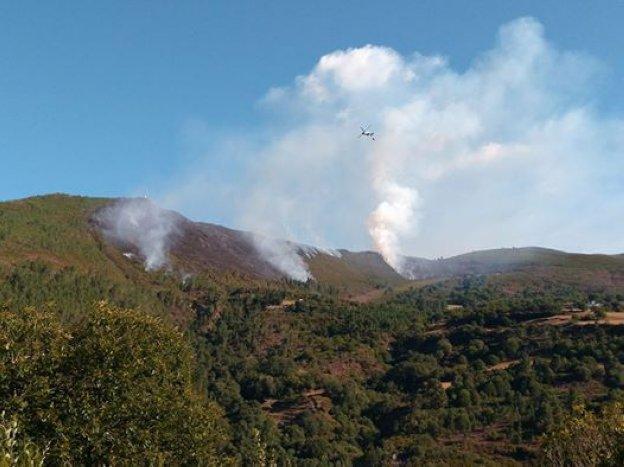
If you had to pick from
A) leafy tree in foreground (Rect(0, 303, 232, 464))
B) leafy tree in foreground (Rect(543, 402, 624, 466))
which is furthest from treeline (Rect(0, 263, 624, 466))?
leafy tree in foreground (Rect(543, 402, 624, 466))

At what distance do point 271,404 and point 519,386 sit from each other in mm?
64706

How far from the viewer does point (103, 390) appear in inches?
1304

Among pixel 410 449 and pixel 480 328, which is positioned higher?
pixel 480 328

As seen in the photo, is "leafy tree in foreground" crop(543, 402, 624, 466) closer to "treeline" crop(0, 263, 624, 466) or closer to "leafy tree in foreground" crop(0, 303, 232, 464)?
"treeline" crop(0, 263, 624, 466)

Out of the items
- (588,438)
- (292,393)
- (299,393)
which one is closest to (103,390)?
(588,438)

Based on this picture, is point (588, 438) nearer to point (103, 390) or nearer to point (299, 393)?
point (103, 390)

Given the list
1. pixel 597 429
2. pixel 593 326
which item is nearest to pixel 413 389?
pixel 593 326

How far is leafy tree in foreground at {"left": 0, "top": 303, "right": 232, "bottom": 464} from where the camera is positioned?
3089 centimetres

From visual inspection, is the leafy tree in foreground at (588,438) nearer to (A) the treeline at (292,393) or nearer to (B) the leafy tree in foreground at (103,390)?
(A) the treeline at (292,393)

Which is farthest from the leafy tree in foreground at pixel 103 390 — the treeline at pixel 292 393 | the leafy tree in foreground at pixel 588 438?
the leafy tree in foreground at pixel 588 438

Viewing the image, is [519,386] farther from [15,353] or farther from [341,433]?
[15,353]

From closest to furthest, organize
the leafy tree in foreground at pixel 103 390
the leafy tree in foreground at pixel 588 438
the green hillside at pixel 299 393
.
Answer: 1. the leafy tree in foreground at pixel 103 390
2. the green hillside at pixel 299 393
3. the leafy tree in foreground at pixel 588 438

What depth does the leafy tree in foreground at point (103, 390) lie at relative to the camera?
30891 millimetres

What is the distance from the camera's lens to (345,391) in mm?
157875
